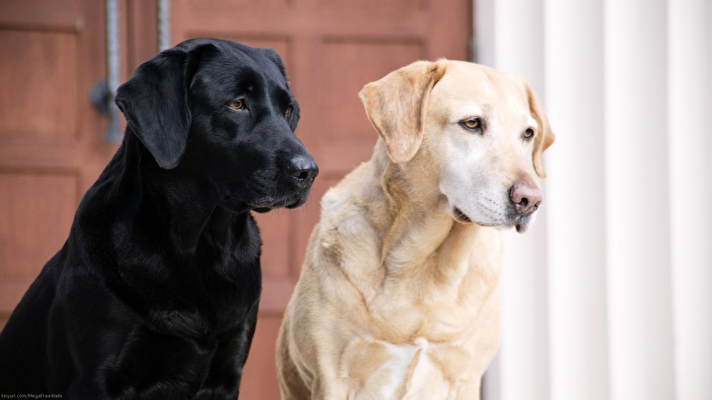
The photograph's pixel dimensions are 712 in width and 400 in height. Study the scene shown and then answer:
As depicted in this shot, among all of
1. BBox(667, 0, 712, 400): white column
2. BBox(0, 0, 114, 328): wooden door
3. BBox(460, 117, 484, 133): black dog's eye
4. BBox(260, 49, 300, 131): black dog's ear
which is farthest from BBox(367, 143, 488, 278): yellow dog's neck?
BBox(0, 0, 114, 328): wooden door

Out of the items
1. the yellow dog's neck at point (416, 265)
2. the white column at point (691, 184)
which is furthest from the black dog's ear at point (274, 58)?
the white column at point (691, 184)

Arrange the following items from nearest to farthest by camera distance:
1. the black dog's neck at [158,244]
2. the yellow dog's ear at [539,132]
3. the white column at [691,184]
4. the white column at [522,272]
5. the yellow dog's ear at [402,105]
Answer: the black dog's neck at [158,244], the yellow dog's ear at [402,105], the yellow dog's ear at [539,132], the white column at [691,184], the white column at [522,272]

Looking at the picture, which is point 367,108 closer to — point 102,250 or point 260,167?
point 260,167

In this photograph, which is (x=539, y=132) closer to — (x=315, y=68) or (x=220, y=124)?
(x=220, y=124)

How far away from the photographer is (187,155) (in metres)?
2.02

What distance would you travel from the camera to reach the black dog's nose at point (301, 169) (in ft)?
6.32

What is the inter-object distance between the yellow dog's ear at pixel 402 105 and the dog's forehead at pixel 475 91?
34 millimetres

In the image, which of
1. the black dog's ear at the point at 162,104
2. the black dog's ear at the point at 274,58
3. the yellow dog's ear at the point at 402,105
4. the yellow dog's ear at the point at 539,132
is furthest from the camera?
the yellow dog's ear at the point at 539,132

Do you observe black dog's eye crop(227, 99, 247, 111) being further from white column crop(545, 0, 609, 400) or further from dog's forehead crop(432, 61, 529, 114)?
white column crop(545, 0, 609, 400)

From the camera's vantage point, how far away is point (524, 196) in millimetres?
1999

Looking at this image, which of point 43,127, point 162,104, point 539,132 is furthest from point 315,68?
point 162,104

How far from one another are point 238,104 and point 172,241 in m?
0.37

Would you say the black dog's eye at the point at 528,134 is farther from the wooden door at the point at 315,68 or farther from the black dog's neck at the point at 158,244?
the wooden door at the point at 315,68

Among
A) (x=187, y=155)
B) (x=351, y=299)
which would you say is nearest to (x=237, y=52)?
(x=187, y=155)
